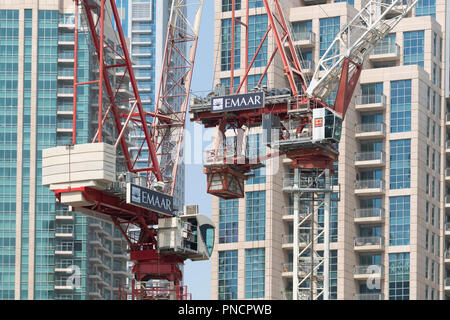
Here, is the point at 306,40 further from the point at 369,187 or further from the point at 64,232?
the point at 64,232

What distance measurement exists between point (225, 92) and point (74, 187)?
19707 millimetres

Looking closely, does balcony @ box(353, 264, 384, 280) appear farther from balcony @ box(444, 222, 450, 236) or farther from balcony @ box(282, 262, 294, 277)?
balcony @ box(444, 222, 450, 236)

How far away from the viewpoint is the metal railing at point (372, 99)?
157125 millimetres

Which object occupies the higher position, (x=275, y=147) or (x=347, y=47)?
(x=347, y=47)

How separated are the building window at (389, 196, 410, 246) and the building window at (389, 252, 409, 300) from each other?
5.95ft

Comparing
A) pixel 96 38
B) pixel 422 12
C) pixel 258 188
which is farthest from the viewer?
pixel 422 12

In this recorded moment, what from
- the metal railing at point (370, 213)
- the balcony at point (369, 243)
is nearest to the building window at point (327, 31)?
the metal railing at point (370, 213)

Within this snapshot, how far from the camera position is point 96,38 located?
106 metres

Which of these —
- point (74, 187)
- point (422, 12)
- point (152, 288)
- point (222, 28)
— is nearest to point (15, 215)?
point (222, 28)

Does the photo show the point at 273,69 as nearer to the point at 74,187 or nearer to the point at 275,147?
the point at 275,147

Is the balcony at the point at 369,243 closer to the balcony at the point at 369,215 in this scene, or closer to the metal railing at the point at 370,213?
the balcony at the point at 369,215

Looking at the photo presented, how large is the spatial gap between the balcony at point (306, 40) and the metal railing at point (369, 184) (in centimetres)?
1910

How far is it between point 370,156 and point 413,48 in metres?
16.9

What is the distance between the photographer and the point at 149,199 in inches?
4144
